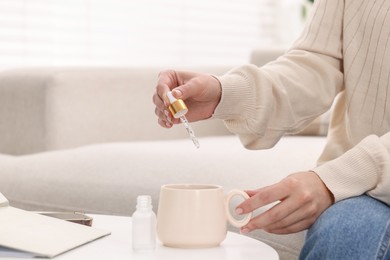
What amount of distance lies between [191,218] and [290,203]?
0.15 metres

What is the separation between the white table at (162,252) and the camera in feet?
3.02

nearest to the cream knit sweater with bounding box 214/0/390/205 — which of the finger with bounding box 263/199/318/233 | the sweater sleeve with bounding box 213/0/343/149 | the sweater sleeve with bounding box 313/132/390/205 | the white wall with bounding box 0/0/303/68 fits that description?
the sweater sleeve with bounding box 213/0/343/149

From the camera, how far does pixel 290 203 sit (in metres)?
1.06

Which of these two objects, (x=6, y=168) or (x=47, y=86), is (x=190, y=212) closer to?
(x=6, y=168)

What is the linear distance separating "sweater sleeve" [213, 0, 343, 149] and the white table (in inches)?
11.3

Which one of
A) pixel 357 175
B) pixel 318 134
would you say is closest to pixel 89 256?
pixel 357 175

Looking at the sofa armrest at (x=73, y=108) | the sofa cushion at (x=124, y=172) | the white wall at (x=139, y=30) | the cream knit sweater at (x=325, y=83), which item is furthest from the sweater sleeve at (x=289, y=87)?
the white wall at (x=139, y=30)

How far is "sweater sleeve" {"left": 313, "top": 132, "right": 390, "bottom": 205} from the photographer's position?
1097 millimetres

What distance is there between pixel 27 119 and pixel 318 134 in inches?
32.7

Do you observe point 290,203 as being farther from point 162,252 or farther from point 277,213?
point 162,252

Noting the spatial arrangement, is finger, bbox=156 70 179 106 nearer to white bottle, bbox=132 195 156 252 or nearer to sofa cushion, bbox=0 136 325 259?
white bottle, bbox=132 195 156 252

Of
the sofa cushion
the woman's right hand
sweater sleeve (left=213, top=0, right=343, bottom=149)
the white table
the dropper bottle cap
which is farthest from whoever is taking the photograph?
the sofa cushion

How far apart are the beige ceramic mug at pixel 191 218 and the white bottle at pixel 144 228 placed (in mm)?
22

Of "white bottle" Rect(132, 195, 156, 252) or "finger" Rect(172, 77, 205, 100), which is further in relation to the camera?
"finger" Rect(172, 77, 205, 100)
